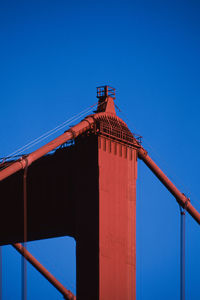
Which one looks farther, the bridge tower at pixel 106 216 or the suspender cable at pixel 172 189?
the suspender cable at pixel 172 189

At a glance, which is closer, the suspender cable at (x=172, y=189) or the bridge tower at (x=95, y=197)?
the bridge tower at (x=95, y=197)

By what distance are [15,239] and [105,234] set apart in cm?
1086

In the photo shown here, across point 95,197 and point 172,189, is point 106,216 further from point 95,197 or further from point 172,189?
point 172,189

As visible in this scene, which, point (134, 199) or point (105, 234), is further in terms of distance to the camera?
point (134, 199)

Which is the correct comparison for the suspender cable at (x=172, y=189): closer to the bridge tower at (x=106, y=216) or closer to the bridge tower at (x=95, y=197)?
the bridge tower at (x=95, y=197)

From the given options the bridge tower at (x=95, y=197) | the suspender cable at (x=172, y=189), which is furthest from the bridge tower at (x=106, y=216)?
the suspender cable at (x=172, y=189)

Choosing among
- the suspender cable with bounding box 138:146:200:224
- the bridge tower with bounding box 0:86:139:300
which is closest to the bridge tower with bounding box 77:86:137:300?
the bridge tower with bounding box 0:86:139:300

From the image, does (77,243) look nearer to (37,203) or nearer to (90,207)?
(90,207)

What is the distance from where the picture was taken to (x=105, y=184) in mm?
32906

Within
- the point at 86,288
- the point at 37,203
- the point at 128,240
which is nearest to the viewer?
the point at 86,288

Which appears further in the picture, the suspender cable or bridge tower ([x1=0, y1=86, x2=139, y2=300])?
the suspender cable

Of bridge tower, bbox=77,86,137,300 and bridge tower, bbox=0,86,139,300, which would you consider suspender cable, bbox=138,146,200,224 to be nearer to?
bridge tower, bbox=0,86,139,300

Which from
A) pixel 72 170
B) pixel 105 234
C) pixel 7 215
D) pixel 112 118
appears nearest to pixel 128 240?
pixel 105 234

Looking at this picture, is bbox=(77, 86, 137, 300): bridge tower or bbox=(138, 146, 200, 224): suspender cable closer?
bbox=(77, 86, 137, 300): bridge tower
